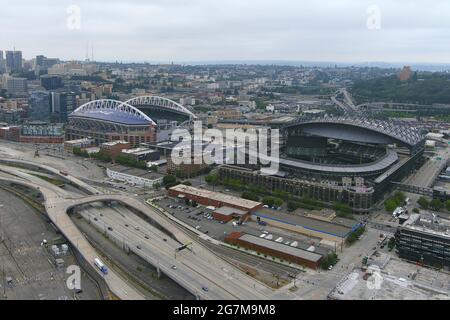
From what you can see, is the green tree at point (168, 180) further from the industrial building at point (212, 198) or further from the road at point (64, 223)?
the road at point (64, 223)

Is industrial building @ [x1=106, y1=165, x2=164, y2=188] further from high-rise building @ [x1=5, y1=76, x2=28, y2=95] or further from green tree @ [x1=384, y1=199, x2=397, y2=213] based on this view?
high-rise building @ [x1=5, y1=76, x2=28, y2=95]

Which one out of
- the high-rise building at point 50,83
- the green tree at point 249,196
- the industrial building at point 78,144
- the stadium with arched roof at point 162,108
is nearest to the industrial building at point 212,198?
the green tree at point 249,196

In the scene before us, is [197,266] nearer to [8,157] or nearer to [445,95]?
[8,157]

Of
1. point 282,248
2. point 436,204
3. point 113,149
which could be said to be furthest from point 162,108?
point 282,248

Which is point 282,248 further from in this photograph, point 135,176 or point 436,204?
point 135,176

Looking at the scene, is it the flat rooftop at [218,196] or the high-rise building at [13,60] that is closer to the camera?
the flat rooftop at [218,196]

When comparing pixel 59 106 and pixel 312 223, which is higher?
pixel 59 106

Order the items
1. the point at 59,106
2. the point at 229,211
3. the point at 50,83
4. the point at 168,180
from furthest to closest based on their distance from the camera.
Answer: the point at 50,83 → the point at 59,106 → the point at 168,180 → the point at 229,211
